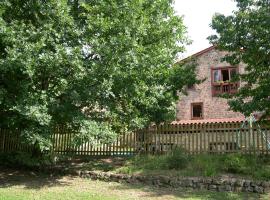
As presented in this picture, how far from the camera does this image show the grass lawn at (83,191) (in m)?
11.4

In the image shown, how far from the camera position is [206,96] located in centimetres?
3228

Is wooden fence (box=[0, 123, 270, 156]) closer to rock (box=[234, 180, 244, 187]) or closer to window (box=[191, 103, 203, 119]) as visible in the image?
rock (box=[234, 180, 244, 187])

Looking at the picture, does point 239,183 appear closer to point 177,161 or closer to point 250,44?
point 177,161

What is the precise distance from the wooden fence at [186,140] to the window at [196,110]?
1620 cm

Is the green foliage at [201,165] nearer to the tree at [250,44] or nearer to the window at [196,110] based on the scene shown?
the tree at [250,44]

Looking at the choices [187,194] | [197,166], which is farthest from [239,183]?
[197,166]

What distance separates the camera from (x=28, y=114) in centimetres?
1163

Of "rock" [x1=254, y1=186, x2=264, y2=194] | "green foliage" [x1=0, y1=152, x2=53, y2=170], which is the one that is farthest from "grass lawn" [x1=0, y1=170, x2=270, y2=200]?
"green foliage" [x1=0, y1=152, x2=53, y2=170]

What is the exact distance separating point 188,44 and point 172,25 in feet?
6.25

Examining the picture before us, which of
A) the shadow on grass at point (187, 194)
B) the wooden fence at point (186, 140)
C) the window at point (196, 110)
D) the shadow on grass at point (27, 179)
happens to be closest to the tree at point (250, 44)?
the wooden fence at point (186, 140)

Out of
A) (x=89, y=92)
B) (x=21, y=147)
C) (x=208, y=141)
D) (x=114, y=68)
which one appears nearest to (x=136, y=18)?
(x=114, y=68)

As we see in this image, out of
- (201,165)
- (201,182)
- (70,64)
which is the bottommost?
(201,182)

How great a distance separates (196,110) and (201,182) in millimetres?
20863

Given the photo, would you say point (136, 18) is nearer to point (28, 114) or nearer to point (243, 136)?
point (28, 114)
